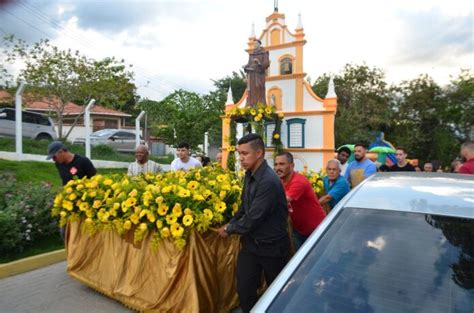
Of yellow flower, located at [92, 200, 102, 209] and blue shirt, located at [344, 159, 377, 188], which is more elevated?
blue shirt, located at [344, 159, 377, 188]

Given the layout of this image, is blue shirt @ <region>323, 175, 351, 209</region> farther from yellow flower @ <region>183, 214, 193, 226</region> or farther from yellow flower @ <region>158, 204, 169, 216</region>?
yellow flower @ <region>158, 204, 169, 216</region>

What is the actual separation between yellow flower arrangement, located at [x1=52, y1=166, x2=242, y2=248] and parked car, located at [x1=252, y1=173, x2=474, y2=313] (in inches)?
59.9

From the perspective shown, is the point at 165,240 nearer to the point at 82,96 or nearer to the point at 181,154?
the point at 181,154

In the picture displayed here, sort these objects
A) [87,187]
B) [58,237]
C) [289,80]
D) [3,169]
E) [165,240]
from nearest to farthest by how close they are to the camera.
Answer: [165,240]
[87,187]
[58,237]
[3,169]
[289,80]

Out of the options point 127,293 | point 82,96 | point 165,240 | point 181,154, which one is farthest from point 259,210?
point 82,96

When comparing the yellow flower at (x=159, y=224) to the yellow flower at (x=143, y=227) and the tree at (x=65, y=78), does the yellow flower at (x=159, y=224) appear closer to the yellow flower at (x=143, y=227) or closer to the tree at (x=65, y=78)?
the yellow flower at (x=143, y=227)

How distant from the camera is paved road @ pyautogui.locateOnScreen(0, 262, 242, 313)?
12.3ft

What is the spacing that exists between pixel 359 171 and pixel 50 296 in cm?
456

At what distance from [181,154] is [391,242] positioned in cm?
529

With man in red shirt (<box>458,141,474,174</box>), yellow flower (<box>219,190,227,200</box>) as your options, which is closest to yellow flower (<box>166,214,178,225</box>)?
yellow flower (<box>219,190,227,200</box>)

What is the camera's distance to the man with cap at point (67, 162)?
4.70m

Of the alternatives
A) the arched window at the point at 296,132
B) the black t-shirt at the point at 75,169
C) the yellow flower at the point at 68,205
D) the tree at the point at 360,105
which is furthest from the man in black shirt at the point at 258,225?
the tree at the point at 360,105

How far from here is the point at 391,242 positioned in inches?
67.8

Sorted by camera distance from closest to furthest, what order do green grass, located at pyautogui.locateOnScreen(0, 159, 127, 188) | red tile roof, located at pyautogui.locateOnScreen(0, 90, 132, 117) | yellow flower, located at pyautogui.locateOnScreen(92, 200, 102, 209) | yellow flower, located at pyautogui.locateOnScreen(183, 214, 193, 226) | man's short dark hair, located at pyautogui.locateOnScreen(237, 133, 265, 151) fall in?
man's short dark hair, located at pyautogui.locateOnScreen(237, 133, 265, 151), yellow flower, located at pyautogui.locateOnScreen(183, 214, 193, 226), yellow flower, located at pyautogui.locateOnScreen(92, 200, 102, 209), green grass, located at pyautogui.locateOnScreen(0, 159, 127, 188), red tile roof, located at pyautogui.locateOnScreen(0, 90, 132, 117)
